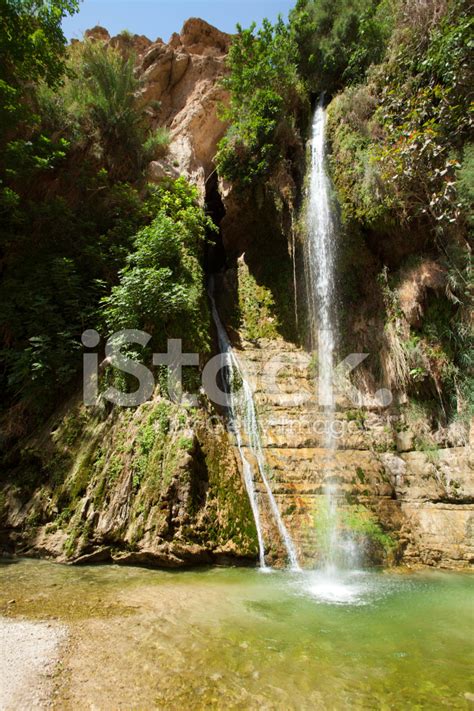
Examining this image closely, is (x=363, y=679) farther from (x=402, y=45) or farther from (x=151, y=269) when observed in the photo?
(x=402, y=45)

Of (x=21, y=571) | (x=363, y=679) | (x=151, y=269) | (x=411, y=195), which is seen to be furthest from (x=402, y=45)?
(x=21, y=571)

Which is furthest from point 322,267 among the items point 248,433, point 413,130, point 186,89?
point 186,89

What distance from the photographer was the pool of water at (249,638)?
8.36 ft

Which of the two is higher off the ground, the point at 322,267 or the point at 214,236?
the point at 214,236

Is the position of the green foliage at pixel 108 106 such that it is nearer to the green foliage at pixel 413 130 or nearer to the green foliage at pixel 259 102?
the green foliage at pixel 259 102

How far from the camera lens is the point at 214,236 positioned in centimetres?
1503

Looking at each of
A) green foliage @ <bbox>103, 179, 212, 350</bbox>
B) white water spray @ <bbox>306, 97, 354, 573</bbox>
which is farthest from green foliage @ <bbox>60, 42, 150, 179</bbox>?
white water spray @ <bbox>306, 97, 354, 573</bbox>

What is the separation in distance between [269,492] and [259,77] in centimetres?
1164

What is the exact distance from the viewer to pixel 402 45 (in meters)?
8.96

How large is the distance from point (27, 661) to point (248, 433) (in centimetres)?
521

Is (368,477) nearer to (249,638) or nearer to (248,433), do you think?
(248,433)

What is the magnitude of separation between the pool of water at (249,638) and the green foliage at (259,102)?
10.6 m

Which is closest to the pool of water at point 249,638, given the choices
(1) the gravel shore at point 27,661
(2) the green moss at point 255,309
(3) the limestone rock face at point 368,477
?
(1) the gravel shore at point 27,661

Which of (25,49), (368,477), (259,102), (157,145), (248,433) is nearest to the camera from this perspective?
(368,477)
